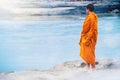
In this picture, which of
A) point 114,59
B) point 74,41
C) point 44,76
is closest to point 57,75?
point 44,76

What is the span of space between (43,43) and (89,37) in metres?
0.68

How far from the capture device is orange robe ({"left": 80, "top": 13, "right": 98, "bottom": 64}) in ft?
17.4

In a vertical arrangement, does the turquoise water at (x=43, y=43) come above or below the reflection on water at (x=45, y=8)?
below

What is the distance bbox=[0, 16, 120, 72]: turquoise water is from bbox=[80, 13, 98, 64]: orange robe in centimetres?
18

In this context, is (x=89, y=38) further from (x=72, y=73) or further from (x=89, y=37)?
(x=72, y=73)

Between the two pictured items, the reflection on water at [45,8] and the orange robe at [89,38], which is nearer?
the orange robe at [89,38]

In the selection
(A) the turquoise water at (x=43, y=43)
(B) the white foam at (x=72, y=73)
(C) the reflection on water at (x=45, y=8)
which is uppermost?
(C) the reflection on water at (x=45, y=8)

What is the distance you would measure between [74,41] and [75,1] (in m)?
0.65

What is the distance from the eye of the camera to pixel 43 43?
5531mm

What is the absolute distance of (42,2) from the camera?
570 cm

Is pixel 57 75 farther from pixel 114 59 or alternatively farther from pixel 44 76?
pixel 114 59

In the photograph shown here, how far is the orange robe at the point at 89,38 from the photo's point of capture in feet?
17.4

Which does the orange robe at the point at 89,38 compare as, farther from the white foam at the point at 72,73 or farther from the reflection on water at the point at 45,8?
the reflection on water at the point at 45,8

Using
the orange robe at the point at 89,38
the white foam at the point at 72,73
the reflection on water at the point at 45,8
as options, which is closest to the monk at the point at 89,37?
the orange robe at the point at 89,38
